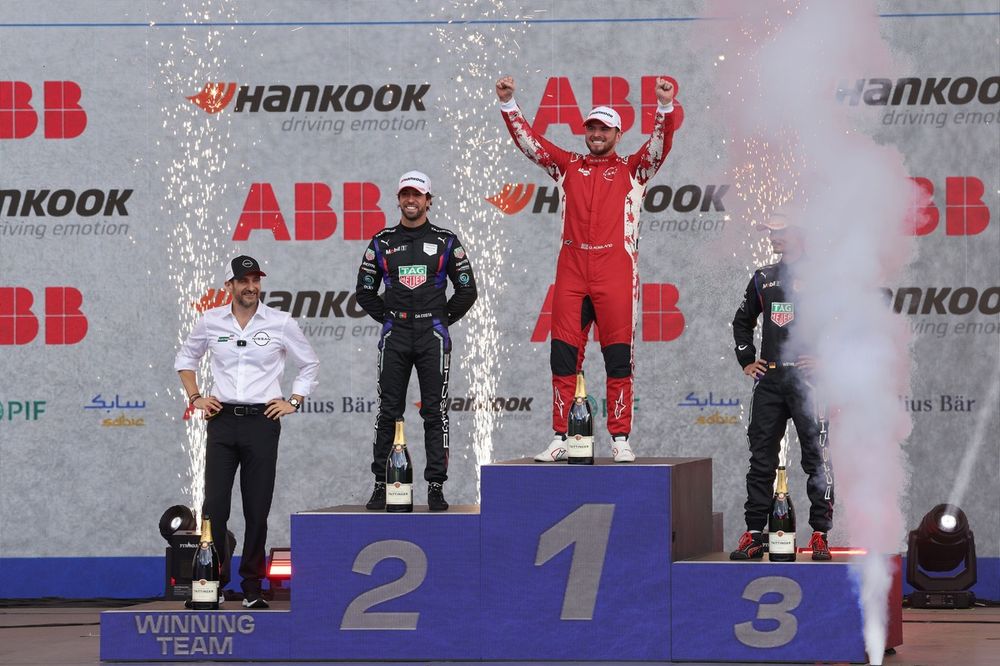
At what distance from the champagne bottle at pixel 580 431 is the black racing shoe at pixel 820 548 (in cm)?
95

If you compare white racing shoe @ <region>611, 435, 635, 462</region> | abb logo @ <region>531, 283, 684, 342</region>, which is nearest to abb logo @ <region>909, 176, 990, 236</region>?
abb logo @ <region>531, 283, 684, 342</region>

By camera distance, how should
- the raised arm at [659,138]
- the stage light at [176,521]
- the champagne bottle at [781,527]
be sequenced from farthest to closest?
the stage light at [176,521]
the raised arm at [659,138]
the champagne bottle at [781,527]

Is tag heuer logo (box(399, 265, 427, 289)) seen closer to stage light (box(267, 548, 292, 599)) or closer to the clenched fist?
the clenched fist

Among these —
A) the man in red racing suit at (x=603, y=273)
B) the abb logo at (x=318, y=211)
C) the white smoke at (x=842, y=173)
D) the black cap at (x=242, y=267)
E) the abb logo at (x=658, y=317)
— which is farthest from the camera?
the abb logo at (x=318, y=211)

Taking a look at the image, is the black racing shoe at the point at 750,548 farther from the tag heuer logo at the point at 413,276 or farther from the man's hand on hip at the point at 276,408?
the man's hand on hip at the point at 276,408

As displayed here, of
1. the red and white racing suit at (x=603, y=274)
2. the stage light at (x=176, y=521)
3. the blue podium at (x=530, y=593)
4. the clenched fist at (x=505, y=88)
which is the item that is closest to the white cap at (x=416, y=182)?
the clenched fist at (x=505, y=88)

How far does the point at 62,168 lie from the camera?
807cm

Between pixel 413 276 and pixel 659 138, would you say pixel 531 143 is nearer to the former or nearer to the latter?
pixel 659 138

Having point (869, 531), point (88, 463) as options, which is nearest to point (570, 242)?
point (869, 531)

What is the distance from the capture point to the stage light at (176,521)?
7168 millimetres

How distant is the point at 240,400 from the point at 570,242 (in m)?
1.52

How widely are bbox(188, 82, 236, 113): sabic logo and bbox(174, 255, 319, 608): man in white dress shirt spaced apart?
2360 mm

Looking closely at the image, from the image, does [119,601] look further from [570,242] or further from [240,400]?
[570,242]

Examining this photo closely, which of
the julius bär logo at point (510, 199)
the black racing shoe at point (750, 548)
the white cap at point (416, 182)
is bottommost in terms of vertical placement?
the black racing shoe at point (750, 548)
